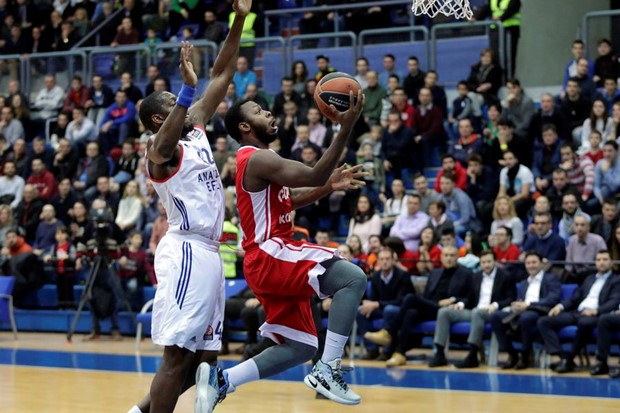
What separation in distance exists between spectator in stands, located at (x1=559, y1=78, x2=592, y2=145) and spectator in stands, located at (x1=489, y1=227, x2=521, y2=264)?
2.32 metres

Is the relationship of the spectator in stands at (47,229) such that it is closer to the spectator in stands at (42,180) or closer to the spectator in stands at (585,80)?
the spectator in stands at (42,180)

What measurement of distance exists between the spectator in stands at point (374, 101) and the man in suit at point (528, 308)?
4.96 m

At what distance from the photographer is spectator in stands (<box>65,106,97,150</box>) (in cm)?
1994

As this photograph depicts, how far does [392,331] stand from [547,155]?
142 inches

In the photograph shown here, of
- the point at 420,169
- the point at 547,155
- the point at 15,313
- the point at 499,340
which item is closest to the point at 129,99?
the point at 15,313

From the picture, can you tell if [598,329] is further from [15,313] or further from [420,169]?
[15,313]

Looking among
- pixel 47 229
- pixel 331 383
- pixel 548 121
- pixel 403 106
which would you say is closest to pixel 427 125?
pixel 403 106

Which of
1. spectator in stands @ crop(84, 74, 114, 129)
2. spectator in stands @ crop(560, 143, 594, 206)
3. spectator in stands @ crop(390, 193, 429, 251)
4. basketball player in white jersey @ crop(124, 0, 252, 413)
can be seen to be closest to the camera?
basketball player in white jersey @ crop(124, 0, 252, 413)

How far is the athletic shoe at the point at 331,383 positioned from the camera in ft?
23.7

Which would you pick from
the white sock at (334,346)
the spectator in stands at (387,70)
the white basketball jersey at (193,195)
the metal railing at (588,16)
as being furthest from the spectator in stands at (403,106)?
the white basketball jersey at (193,195)

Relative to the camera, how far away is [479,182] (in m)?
15.6

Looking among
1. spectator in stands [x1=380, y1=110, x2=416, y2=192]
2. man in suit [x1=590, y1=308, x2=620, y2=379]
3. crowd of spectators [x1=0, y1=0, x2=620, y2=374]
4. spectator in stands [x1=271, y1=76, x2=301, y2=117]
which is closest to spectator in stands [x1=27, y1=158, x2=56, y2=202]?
crowd of spectators [x1=0, y1=0, x2=620, y2=374]

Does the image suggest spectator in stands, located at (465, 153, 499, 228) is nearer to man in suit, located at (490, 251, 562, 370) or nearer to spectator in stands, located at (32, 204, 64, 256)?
man in suit, located at (490, 251, 562, 370)

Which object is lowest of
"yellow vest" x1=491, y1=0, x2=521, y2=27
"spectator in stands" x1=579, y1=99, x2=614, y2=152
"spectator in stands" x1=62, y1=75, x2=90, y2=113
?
"spectator in stands" x1=579, y1=99, x2=614, y2=152
